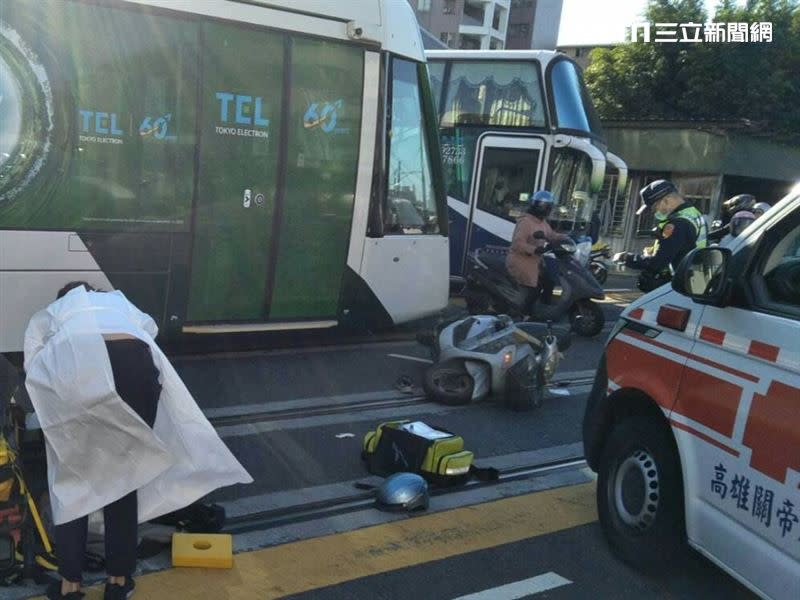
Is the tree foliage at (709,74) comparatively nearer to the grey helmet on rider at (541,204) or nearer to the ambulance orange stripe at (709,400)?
the grey helmet on rider at (541,204)

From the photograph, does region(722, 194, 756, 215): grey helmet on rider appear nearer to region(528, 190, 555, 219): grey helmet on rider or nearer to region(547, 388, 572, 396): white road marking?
region(528, 190, 555, 219): grey helmet on rider

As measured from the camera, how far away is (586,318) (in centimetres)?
1059

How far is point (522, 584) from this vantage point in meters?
4.01

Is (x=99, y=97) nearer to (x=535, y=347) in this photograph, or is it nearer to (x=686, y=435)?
(x=535, y=347)

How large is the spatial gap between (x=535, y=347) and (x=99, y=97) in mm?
4093

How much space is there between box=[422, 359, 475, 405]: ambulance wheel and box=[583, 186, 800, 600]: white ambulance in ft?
8.03

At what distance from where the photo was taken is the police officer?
24.0ft

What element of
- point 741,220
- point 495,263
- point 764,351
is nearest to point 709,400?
point 764,351

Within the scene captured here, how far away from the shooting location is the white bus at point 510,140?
41.6 ft

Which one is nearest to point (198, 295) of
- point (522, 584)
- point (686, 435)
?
point (522, 584)

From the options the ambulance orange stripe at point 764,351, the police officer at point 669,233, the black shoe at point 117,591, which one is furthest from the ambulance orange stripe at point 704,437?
the police officer at point 669,233

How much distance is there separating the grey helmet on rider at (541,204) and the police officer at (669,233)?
6.58ft

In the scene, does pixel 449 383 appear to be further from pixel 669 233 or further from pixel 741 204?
pixel 741 204

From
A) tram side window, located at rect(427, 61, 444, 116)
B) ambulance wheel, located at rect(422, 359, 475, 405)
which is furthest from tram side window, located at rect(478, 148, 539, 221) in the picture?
ambulance wheel, located at rect(422, 359, 475, 405)
